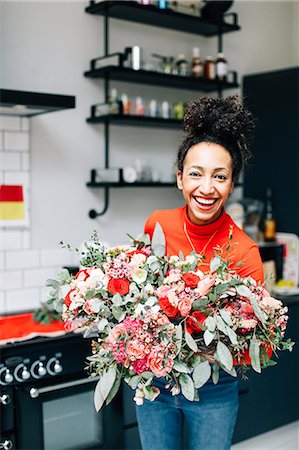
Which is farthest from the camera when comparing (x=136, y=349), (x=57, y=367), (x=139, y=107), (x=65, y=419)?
(x=139, y=107)

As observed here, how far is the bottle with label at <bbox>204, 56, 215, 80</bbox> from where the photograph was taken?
386 cm

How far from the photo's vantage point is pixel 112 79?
3.56 m

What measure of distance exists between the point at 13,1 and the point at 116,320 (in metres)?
2.08

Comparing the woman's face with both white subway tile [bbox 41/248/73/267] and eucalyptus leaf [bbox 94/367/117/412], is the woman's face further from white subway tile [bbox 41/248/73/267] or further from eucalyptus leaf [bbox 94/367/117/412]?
white subway tile [bbox 41/248/73/267]

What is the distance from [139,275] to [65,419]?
1414 millimetres

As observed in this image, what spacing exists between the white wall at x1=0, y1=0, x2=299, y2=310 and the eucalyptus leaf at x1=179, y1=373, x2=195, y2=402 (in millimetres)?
1821

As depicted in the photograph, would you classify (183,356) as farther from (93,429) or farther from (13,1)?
(13,1)

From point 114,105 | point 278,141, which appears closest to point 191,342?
point 114,105

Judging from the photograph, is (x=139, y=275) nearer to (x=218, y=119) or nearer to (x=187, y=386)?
(x=187, y=386)

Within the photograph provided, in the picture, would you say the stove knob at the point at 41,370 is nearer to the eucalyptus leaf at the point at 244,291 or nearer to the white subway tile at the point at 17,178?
the white subway tile at the point at 17,178

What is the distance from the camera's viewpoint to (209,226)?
6.46 ft

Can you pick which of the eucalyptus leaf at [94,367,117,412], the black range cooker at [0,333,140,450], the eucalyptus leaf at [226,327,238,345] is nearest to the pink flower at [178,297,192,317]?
the eucalyptus leaf at [226,327,238,345]

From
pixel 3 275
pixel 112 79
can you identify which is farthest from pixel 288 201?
→ pixel 3 275

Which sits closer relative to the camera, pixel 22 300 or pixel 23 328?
pixel 23 328
